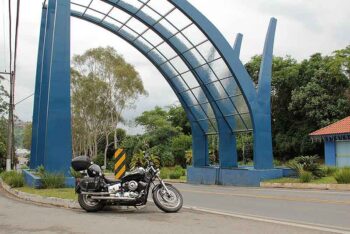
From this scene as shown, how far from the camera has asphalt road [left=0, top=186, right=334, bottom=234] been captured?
25.4 feet

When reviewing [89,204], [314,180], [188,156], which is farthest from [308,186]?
[188,156]

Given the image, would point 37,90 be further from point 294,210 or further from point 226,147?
point 294,210

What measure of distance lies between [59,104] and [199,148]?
15.4m

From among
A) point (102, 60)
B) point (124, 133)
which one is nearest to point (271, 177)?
point (102, 60)

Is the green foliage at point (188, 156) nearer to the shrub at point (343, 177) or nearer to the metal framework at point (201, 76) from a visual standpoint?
the metal framework at point (201, 76)

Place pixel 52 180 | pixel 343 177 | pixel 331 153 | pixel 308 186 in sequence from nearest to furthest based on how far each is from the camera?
pixel 52 180
pixel 343 177
pixel 308 186
pixel 331 153

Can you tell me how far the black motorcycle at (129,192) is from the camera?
10.2 metres

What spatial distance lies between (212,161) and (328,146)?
17.9 meters

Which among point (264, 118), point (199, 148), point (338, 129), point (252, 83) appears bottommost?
point (199, 148)

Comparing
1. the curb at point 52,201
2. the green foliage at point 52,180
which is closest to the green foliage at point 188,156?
the green foliage at point 52,180

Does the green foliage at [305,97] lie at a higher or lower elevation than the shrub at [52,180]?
higher

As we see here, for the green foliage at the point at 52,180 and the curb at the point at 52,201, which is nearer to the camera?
the curb at the point at 52,201

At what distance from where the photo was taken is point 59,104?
16203 millimetres

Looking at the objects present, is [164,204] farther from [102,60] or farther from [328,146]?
[102,60]
